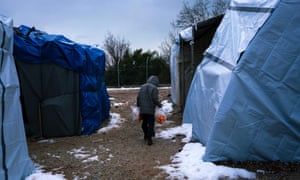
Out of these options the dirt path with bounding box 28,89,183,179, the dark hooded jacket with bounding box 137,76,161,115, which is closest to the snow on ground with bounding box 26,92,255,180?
the dirt path with bounding box 28,89,183,179

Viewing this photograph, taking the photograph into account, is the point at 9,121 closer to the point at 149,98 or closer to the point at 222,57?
the point at 149,98

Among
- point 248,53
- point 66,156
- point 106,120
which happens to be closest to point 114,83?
point 106,120

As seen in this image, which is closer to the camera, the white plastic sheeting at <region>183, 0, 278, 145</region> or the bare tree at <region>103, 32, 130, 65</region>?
the white plastic sheeting at <region>183, 0, 278, 145</region>

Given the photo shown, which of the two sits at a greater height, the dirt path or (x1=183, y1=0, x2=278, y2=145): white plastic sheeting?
(x1=183, y1=0, x2=278, y2=145): white plastic sheeting

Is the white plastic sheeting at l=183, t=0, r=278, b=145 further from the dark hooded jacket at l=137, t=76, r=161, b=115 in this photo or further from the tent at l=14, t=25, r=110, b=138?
the tent at l=14, t=25, r=110, b=138

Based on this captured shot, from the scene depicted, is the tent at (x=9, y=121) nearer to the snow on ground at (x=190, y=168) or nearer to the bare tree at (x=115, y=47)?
the snow on ground at (x=190, y=168)

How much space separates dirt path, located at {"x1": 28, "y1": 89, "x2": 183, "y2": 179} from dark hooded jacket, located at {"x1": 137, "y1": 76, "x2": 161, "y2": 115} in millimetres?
717

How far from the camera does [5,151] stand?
316 centimetres

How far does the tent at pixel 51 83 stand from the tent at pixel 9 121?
6.80 feet

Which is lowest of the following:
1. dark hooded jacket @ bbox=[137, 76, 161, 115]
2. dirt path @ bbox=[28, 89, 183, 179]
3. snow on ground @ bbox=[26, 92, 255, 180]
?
dirt path @ bbox=[28, 89, 183, 179]

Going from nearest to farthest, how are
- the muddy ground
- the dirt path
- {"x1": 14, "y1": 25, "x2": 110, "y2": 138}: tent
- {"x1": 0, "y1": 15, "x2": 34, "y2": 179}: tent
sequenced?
{"x1": 0, "y1": 15, "x2": 34, "y2": 179}: tent < the muddy ground < the dirt path < {"x1": 14, "y1": 25, "x2": 110, "y2": 138}: tent

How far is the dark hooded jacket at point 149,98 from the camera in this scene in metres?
5.33

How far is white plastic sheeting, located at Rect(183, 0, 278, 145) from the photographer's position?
3.97 metres

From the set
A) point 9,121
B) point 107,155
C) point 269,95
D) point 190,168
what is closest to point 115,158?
point 107,155
